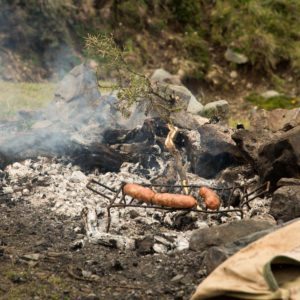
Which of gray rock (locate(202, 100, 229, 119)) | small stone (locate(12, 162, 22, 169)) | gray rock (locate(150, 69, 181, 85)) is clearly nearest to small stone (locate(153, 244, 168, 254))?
small stone (locate(12, 162, 22, 169))

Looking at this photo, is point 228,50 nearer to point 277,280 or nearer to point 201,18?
point 201,18

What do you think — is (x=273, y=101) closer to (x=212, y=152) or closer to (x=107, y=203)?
(x=212, y=152)

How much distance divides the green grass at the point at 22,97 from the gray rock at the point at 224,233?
4.82m

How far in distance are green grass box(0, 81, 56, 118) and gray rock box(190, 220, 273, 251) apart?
4.82 meters

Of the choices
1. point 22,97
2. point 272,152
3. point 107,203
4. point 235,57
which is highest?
point 235,57

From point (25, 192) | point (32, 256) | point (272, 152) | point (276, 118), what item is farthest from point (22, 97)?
point (32, 256)

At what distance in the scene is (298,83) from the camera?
14.4 metres

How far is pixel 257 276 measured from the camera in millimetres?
3586

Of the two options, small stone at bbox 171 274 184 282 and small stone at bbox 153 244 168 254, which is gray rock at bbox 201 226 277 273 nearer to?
small stone at bbox 171 274 184 282

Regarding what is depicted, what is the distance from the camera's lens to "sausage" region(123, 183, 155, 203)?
5328 millimetres

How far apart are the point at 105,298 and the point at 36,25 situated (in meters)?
11.1

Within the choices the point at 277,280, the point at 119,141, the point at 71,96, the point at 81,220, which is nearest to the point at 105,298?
the point at 277,280

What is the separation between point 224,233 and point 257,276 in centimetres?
115

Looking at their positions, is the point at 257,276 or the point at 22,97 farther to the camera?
the point at 22,97
